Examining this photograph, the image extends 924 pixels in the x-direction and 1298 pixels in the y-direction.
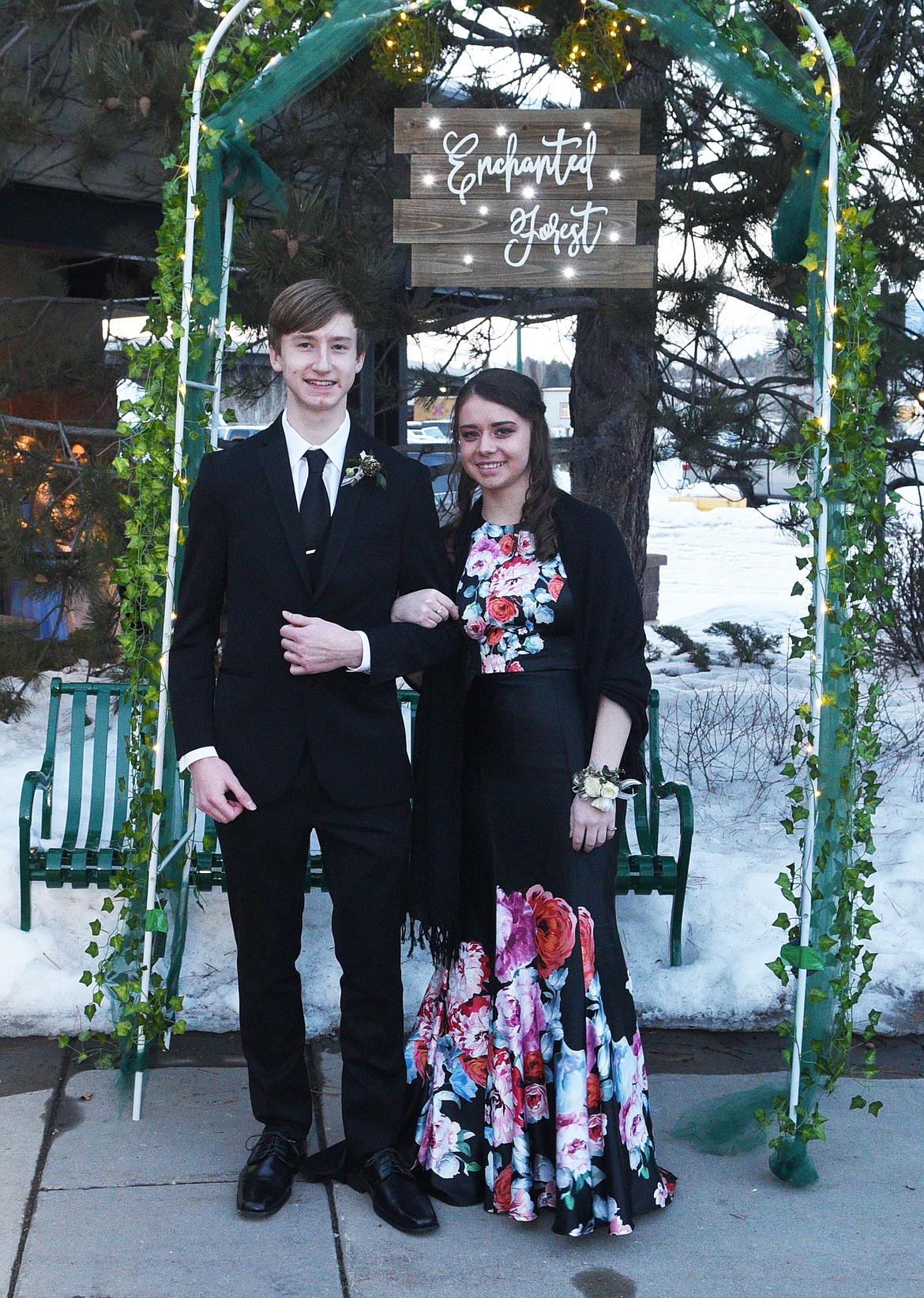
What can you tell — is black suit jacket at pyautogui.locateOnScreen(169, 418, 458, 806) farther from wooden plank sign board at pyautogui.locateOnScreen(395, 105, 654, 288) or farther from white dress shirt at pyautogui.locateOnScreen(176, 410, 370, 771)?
wooden plank sign board at pyautogui.locateOnScreen(395, 105, 654, 288)

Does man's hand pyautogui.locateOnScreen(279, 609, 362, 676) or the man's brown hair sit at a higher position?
the man's brown hair

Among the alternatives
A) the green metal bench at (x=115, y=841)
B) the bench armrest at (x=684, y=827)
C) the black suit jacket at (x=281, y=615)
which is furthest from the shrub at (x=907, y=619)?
the black suit jacket at (x=281, y=615)

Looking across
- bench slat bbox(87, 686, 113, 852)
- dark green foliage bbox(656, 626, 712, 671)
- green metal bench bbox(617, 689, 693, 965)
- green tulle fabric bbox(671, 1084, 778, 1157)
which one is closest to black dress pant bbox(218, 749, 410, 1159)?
green tulle fabric bbox(671, 1084, 778, 1157)

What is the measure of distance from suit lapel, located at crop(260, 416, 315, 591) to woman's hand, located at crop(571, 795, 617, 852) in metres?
0.80

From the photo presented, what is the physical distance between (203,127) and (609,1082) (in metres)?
2.62

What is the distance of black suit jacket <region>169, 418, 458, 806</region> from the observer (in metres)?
2.93

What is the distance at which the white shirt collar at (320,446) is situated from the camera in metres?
2.98

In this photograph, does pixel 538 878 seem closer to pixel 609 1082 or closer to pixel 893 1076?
pixel 609 1082

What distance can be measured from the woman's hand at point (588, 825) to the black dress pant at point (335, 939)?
1.32 feet

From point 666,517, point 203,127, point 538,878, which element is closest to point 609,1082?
point 538,878

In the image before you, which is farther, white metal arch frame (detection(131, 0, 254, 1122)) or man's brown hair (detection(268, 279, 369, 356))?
white metal arch frame (detection(131, 0, 254, 1122))

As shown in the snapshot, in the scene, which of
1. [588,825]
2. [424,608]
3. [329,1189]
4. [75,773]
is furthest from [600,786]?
[75,773]

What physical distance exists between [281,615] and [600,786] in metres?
0.82

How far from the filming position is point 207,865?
419cm
